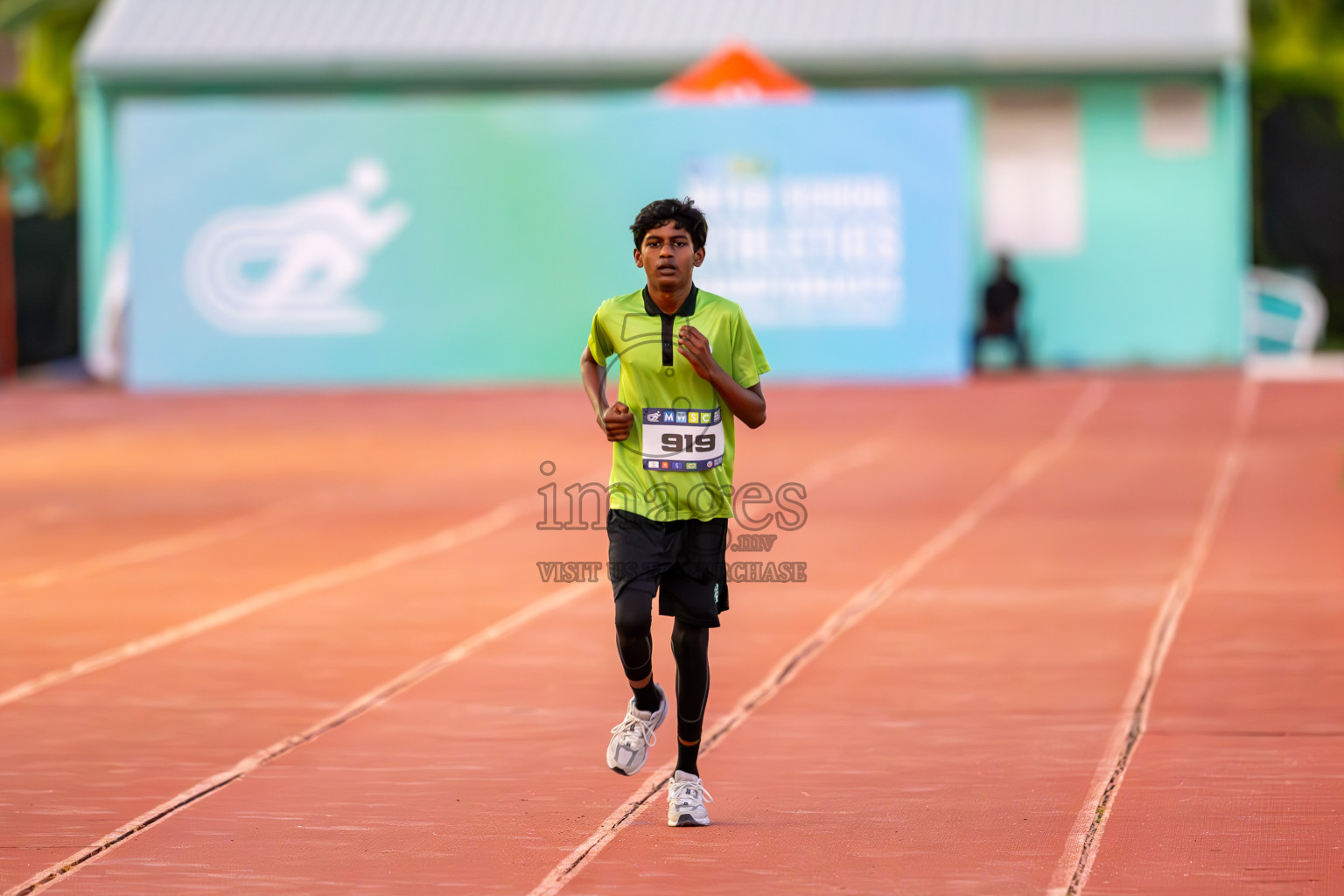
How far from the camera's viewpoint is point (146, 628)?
11148mm

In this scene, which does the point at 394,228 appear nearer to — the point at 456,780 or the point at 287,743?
the point at 287,743

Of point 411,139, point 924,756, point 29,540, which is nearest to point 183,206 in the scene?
point 411,139

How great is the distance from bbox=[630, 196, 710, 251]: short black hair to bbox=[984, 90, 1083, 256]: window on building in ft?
83.4

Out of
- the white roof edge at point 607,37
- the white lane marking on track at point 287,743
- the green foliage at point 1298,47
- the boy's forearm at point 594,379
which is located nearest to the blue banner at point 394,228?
the white roof edge at point 607,37

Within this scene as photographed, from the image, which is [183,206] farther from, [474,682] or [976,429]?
[474,682]

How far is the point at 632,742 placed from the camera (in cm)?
715

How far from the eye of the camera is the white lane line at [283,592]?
389 inches

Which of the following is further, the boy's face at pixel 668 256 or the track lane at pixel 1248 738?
the boy's face at pixel 668 256

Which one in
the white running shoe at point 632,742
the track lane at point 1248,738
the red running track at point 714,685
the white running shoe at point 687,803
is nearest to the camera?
the track lane at point 1248,738

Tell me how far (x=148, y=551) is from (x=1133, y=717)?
24.3 ft

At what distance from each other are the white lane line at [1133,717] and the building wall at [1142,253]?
1513cm

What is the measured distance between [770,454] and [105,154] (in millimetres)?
16994

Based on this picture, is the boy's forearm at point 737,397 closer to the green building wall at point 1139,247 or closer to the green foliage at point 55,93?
the green building wall at point 1139,247

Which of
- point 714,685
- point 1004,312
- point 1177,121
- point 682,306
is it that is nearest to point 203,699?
point 714,685
